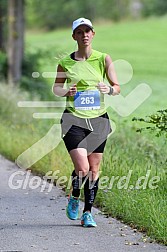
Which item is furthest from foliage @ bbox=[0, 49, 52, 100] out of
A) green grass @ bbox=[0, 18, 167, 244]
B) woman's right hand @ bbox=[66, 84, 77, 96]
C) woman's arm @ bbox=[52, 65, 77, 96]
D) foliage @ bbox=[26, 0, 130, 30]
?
foliage @ bbox=[26, 0, 130, 30]

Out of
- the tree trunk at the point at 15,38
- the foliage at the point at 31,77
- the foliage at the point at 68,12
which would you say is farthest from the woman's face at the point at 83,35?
the foliage at the point at 68,12

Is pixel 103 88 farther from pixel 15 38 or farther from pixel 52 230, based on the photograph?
pixel 15 38

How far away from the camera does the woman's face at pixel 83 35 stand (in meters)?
7.61

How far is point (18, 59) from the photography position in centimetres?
2261

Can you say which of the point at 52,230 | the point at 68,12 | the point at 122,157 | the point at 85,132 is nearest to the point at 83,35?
the point at 85,132

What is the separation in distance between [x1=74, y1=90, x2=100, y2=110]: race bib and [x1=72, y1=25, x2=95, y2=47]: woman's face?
1.55ft

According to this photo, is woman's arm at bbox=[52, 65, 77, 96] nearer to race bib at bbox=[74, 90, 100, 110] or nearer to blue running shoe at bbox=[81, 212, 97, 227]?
race bib at bbox=[74, 90, 100, 110]

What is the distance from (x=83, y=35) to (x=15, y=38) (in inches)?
567

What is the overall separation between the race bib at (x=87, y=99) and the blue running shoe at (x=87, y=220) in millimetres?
1077

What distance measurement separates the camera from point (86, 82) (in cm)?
761

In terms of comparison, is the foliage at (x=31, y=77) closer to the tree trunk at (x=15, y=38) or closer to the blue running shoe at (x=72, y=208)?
the tree trunk at (x=15, y=38)

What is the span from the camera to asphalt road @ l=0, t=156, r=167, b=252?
23.0ft

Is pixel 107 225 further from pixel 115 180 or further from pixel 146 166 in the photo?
pixel 146 166

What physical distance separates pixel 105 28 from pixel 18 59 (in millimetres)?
32378
